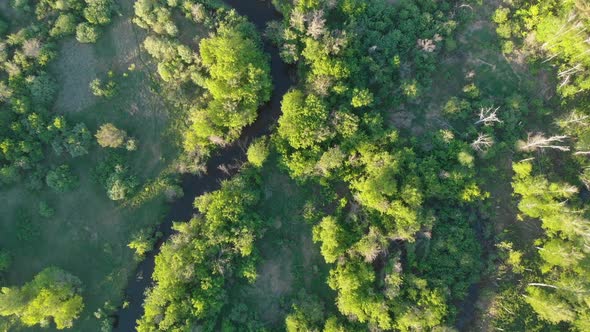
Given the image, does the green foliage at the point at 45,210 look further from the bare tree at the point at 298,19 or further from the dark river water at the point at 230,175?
the bare tree at the point at 298,19

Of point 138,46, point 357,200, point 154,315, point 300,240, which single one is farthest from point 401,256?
point 138,46

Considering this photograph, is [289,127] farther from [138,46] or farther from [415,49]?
[138,46]

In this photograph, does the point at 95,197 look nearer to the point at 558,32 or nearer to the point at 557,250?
the point at 557,250

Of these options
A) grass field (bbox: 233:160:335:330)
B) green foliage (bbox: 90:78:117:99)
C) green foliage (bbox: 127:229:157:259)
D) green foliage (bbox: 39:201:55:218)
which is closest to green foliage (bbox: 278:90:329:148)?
grass field (bbox: 233:160:335:330)

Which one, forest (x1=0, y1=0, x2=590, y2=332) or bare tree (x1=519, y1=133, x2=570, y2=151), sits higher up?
bare tree (x1=519, y1=133, x2=570, y2=151)

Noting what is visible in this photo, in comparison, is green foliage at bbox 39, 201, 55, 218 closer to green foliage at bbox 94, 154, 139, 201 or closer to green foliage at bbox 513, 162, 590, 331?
green foliage at bbox 94, 154, 139, 201
